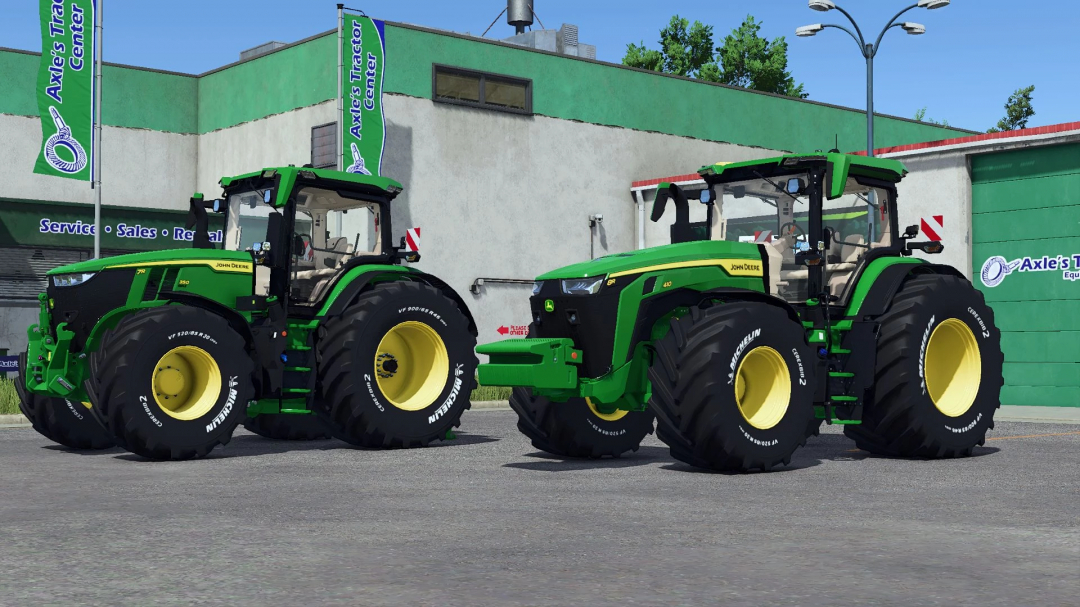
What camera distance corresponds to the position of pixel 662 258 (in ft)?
38.7

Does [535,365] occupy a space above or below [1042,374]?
above

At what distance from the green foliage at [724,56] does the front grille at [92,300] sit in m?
41.5

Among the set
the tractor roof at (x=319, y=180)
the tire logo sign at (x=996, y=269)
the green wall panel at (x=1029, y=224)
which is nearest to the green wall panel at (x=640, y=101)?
the green wall panel at (x=1029, y=224)

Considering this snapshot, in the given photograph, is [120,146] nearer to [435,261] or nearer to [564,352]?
[435,261]

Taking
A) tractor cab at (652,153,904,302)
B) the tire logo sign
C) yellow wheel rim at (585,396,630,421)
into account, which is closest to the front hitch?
yellow wheel rim at (585,396,630,421)

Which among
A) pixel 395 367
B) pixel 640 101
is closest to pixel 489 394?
pixel 395 367

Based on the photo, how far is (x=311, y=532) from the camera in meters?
8.23

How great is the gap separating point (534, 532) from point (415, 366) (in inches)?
258

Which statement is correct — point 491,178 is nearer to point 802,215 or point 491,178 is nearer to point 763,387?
point 802,215

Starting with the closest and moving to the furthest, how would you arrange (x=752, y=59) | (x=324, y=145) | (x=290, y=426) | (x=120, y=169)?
(x=290, y=426) → (x=324, y=145) → (x=120, y=169) → (x=752, y=59)

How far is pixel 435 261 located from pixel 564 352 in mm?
17554

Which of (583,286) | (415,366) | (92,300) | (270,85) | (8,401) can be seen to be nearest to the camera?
(583,286)

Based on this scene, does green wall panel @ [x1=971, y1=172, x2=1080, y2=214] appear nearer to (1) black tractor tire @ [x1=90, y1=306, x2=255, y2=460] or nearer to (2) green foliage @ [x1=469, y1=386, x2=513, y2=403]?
(2) green foliage @ [x1=469, y1=386, x2=513, y2=403]

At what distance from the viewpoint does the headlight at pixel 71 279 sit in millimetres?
13188
